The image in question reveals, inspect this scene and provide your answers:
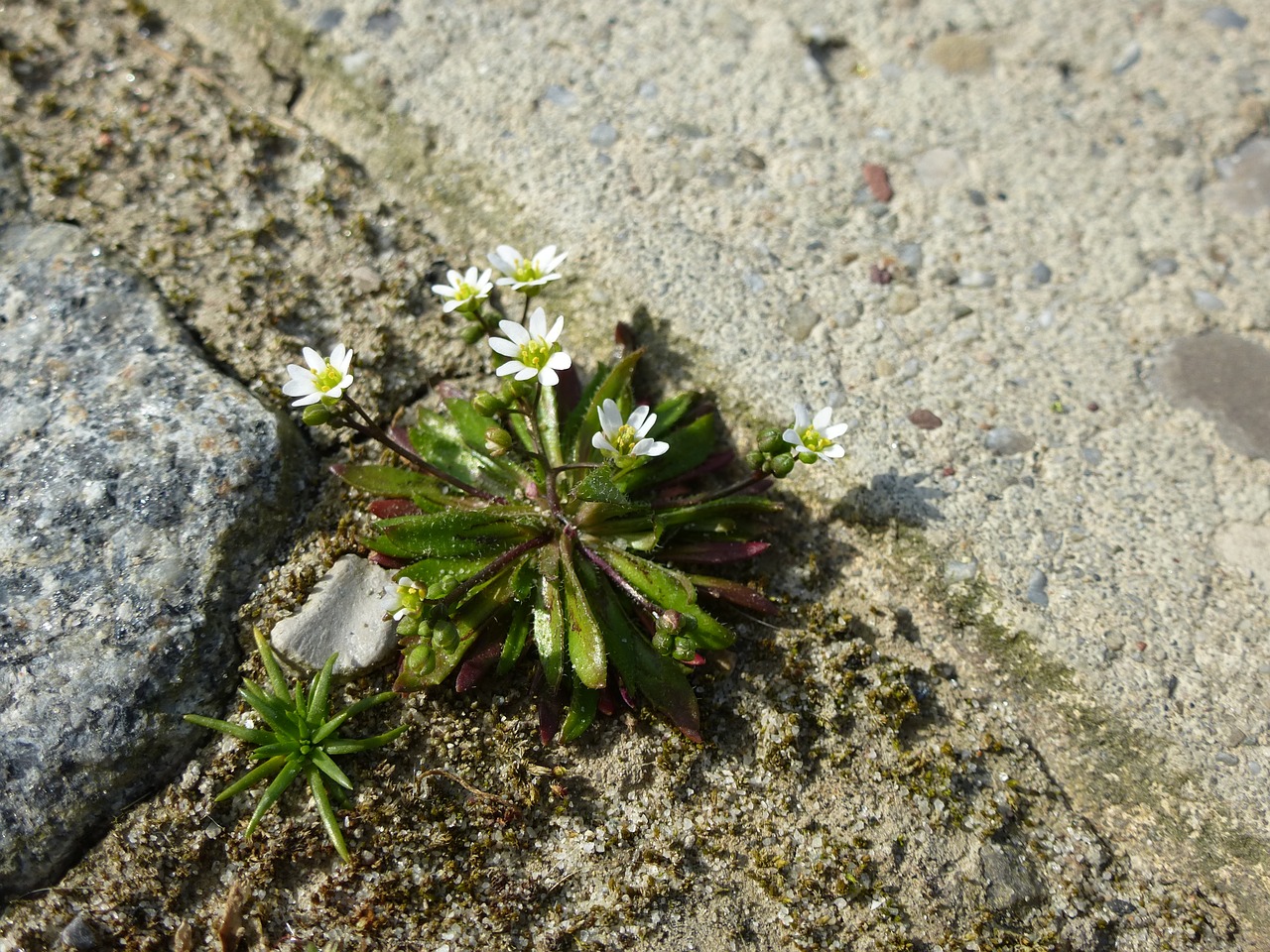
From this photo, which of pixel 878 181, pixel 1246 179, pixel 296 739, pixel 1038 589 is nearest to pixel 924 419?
pixel 1038 589

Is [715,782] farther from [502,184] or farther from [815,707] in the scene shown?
[502,184]

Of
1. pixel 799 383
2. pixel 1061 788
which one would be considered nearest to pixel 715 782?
pixel 1061 788

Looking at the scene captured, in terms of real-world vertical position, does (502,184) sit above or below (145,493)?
above

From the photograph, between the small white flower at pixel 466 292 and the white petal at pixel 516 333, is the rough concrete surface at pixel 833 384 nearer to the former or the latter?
the small white flower at pixel 466 292

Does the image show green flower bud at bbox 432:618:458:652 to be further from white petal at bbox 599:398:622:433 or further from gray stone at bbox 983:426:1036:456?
gray stone at bbox 983:426:1036:456

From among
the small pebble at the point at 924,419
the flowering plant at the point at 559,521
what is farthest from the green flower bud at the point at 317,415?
the small pebble at the point at 924,419

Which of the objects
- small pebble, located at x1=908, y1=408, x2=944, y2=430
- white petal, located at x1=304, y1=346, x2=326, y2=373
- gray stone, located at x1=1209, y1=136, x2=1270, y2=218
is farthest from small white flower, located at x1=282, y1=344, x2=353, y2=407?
gray stone, located at x1=1209, y1=136, x2=1270, y2=218
